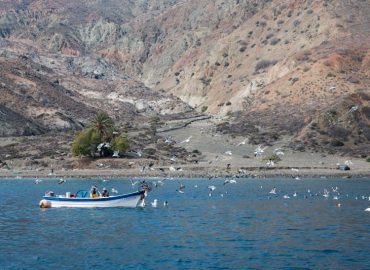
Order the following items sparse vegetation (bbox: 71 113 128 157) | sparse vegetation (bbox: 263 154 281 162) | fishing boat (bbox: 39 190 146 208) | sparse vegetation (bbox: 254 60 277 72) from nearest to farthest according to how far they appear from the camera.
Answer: fishing boat (bbox: 39 190 146 208) → sparse vegetation (bbox: 263 154 281 162) → sparse vegetation (bbox: 71 113 128 157) → sparse vegetation (bbox: 254 60 277 72)

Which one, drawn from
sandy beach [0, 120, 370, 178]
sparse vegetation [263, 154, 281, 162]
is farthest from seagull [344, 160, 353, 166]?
sparse vegetation [263, 154, 281, 162]

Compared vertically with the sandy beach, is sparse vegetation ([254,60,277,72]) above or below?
above

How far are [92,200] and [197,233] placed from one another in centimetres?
1510

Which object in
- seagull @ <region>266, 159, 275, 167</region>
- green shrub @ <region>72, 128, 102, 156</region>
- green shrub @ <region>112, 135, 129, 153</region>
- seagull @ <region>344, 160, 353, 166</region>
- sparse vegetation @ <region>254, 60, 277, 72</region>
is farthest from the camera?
sparse vegetation @ <region>254, 60, 277, 72</region>

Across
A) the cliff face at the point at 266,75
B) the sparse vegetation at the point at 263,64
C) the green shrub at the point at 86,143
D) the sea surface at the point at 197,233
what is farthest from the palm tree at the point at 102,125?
the sparse vegetation at the point at 263,64

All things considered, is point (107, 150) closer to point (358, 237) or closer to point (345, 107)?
point (345, 107)

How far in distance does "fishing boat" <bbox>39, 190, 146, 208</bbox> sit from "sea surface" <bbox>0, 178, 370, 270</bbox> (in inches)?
23.9

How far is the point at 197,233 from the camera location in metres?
37.1

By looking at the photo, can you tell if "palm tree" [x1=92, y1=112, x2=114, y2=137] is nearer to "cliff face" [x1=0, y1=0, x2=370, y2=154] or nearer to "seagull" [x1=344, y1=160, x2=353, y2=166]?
"cliff face" [x1=0, y1=0, x2=370, y2=154]

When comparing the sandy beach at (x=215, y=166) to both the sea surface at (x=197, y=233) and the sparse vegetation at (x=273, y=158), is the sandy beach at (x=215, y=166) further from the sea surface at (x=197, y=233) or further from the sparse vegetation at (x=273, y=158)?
the sea surface at (x=197, y=233)

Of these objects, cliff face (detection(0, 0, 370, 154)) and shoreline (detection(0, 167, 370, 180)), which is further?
cliff face (detection(0, 0, 370, 154))

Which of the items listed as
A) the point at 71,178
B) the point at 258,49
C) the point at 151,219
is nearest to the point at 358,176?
the point at 71,178

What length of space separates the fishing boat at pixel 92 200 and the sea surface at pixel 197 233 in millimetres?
608

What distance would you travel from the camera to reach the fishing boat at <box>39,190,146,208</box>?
165ft
